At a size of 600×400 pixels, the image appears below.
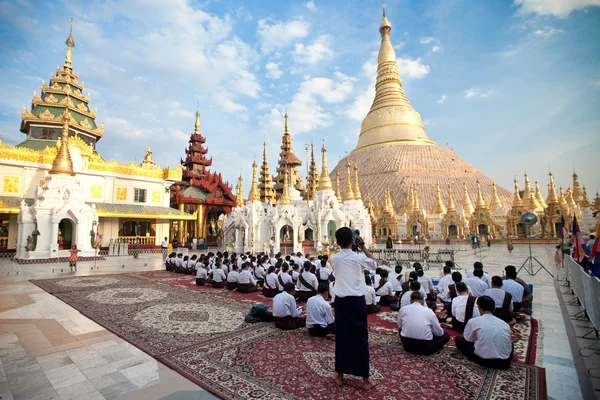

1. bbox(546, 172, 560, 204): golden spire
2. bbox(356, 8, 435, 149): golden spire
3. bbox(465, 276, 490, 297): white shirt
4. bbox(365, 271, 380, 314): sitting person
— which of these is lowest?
bbox(365, 271, 380, 314): sitting person

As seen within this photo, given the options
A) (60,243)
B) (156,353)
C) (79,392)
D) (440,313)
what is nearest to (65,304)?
(156,353)

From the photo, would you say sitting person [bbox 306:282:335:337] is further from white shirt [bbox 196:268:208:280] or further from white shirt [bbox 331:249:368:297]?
white shirt [bbox 196:268:208:280]

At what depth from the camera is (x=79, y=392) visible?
11.8 ft

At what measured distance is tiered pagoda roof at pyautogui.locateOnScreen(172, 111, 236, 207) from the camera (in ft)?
102

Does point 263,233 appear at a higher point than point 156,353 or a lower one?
higher

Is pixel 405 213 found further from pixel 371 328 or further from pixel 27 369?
pixel 27 369

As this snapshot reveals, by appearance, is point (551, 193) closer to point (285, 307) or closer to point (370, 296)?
point (370, 296)

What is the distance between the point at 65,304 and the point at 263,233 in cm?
1639

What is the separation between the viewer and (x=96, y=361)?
4.46 meters

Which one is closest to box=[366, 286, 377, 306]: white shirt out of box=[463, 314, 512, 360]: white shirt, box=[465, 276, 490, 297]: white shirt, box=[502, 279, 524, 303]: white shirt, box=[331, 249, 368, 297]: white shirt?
box=[465, 276, 490, 297]: white shirt

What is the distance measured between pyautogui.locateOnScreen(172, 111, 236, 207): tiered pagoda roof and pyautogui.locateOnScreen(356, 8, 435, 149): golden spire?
29.4 metres

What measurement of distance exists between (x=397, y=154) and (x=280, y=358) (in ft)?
159

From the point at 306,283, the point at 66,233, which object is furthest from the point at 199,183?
the point at 306,283

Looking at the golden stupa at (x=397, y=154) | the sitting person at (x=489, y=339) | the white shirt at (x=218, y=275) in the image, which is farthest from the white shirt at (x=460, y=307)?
the golden stupa at (x=397, y=154)
